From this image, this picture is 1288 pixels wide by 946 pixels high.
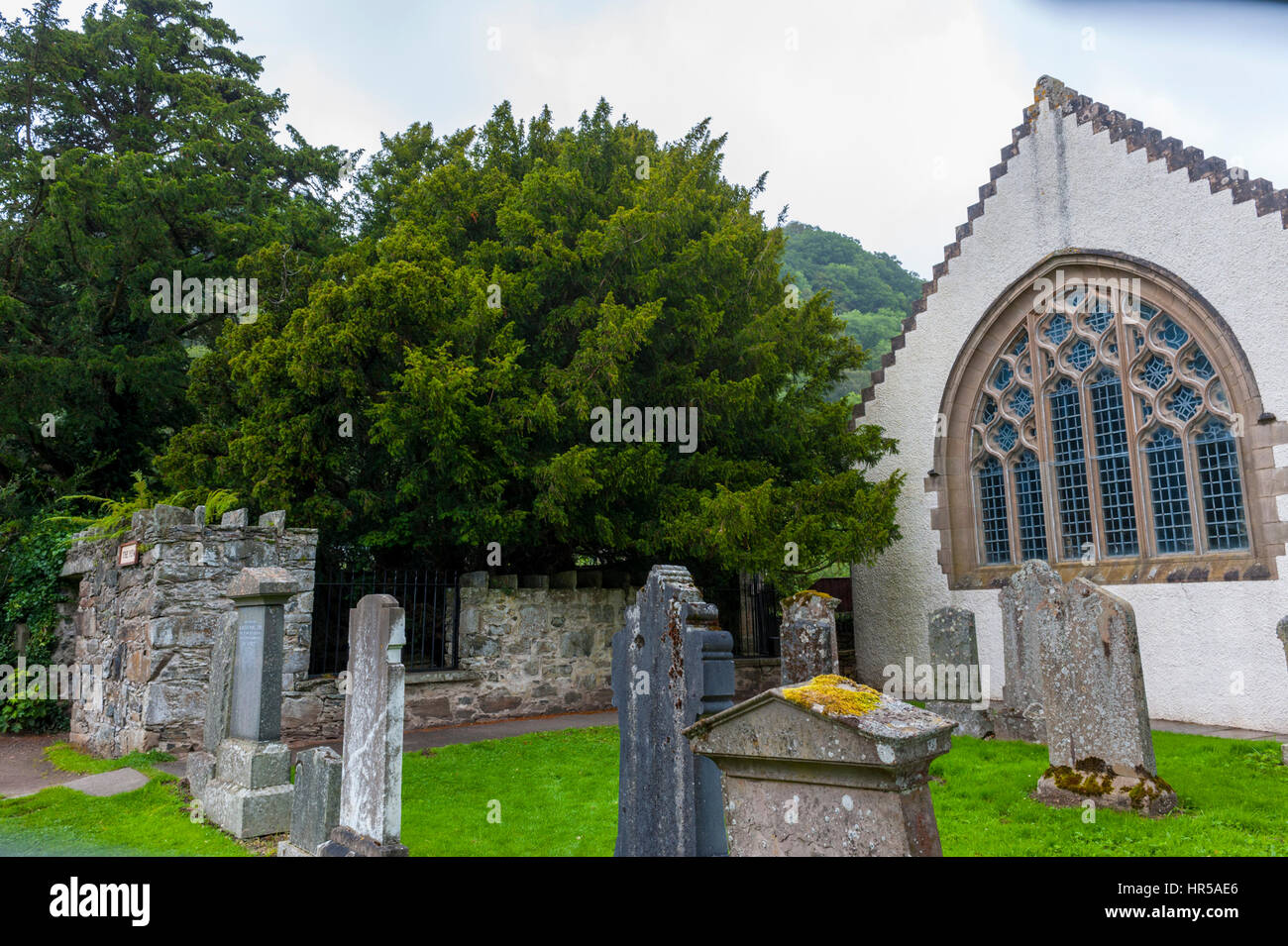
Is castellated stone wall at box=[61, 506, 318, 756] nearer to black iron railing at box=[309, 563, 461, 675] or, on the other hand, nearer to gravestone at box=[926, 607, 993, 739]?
black iron railing at box=[309, 563, 461, 675]

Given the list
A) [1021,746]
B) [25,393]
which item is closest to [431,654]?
[1021,746]

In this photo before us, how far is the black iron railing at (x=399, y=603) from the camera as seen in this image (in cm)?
1036

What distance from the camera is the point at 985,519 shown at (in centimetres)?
1361

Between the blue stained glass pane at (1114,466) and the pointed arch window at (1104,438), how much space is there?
0.05ft

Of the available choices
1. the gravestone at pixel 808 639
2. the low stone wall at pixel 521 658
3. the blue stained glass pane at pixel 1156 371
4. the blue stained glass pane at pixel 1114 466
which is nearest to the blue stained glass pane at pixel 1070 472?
the blue stained glass pane at pixel 1114 466

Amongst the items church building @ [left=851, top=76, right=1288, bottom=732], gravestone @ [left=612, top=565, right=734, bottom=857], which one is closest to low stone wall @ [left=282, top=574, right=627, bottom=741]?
church building @ [left=851, top=76, right=1288, bottom=732]

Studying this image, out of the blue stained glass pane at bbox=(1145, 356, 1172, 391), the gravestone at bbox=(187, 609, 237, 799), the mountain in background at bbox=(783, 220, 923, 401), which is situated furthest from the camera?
the mountain in background at bbox=(783, 220, 923, 401)

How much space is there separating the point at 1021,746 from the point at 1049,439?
18.3ft

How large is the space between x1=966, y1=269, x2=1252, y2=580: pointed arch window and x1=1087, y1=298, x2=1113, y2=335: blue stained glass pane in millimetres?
15

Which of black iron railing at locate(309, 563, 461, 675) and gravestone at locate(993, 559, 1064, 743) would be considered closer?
gravestone at locate(993, 559, 1064, 743)

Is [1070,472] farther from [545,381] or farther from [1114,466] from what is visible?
[545,381]

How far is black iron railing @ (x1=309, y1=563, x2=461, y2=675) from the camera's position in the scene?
10359 millimetres
